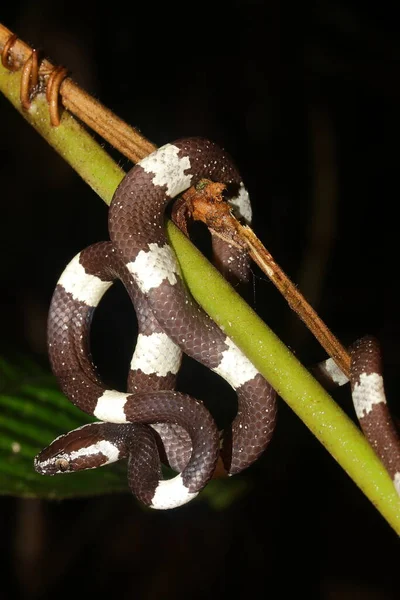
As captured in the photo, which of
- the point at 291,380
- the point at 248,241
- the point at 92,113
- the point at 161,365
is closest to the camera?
the point at 291,380

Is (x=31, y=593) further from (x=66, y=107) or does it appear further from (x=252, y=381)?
(x=66, y=107)

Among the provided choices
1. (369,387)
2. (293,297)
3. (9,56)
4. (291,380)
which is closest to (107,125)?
(9,56)

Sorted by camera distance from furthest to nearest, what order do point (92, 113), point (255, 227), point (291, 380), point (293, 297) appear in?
1. point (255, 227)
2. point (92, 113)
3. point (293, 297)
4. point (291, 380)

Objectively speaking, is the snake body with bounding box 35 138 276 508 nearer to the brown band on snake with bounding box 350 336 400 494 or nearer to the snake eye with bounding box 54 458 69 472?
the snake eye with bounding box 54 458 69 472

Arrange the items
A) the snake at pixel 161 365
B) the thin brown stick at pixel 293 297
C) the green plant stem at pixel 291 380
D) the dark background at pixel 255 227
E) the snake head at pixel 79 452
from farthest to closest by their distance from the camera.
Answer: the dark background at pixel 255 227, the snake head at pixel 79 452, the snake at pixel 161 365, the thin brown stick at pixel 293 297, the green plant stem at pixel 291 380

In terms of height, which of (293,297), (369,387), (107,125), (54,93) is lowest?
(369,387)

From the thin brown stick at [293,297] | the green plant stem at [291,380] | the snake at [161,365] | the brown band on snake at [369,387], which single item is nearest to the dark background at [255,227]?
the snake at [161,365]

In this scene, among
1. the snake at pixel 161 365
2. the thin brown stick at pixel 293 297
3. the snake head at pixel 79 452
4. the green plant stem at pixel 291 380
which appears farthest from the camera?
the snake head at pixel 79 452

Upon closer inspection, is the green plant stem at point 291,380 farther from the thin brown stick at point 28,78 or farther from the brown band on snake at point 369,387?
the thin brown stick at point 28,78

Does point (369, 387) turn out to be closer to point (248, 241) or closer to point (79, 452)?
point (248, 241)
